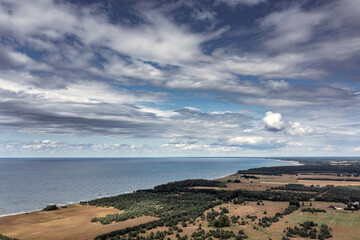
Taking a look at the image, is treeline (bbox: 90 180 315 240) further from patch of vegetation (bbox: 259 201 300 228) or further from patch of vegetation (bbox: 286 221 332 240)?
patch of vegetation (bbox: 286 221 332 240)

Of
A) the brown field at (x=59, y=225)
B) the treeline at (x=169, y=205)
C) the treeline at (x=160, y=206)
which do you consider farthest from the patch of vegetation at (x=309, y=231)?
the brown field at (x=59, y=225)

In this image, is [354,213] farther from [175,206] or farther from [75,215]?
[75,215]

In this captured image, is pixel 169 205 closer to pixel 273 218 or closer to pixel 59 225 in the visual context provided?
pixel 273 218

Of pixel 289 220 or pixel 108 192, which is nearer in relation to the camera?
pixel 289 220

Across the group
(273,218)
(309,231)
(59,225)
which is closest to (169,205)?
(273,218)

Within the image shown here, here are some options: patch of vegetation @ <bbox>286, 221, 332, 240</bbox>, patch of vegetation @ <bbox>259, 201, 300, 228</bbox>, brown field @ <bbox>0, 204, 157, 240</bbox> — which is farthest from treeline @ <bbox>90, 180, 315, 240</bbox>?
patch of vegetation @ <bbox>286, 221, 332, 240</bbox>

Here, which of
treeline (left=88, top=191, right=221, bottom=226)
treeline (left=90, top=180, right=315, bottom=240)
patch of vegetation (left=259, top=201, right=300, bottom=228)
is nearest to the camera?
patch of vegetation (left=259, top=201, right=300, bottom=228)

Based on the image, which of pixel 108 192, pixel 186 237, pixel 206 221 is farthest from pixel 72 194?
pixel 186 237

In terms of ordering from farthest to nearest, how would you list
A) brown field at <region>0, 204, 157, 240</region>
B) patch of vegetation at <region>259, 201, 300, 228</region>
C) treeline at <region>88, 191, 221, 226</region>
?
treeline at <region>88, 191, 221, 226</region>
patch of vegetation at <region>259, 201, 300, 228</region>
brown field at <region>0, 204, 157, 240</region>
